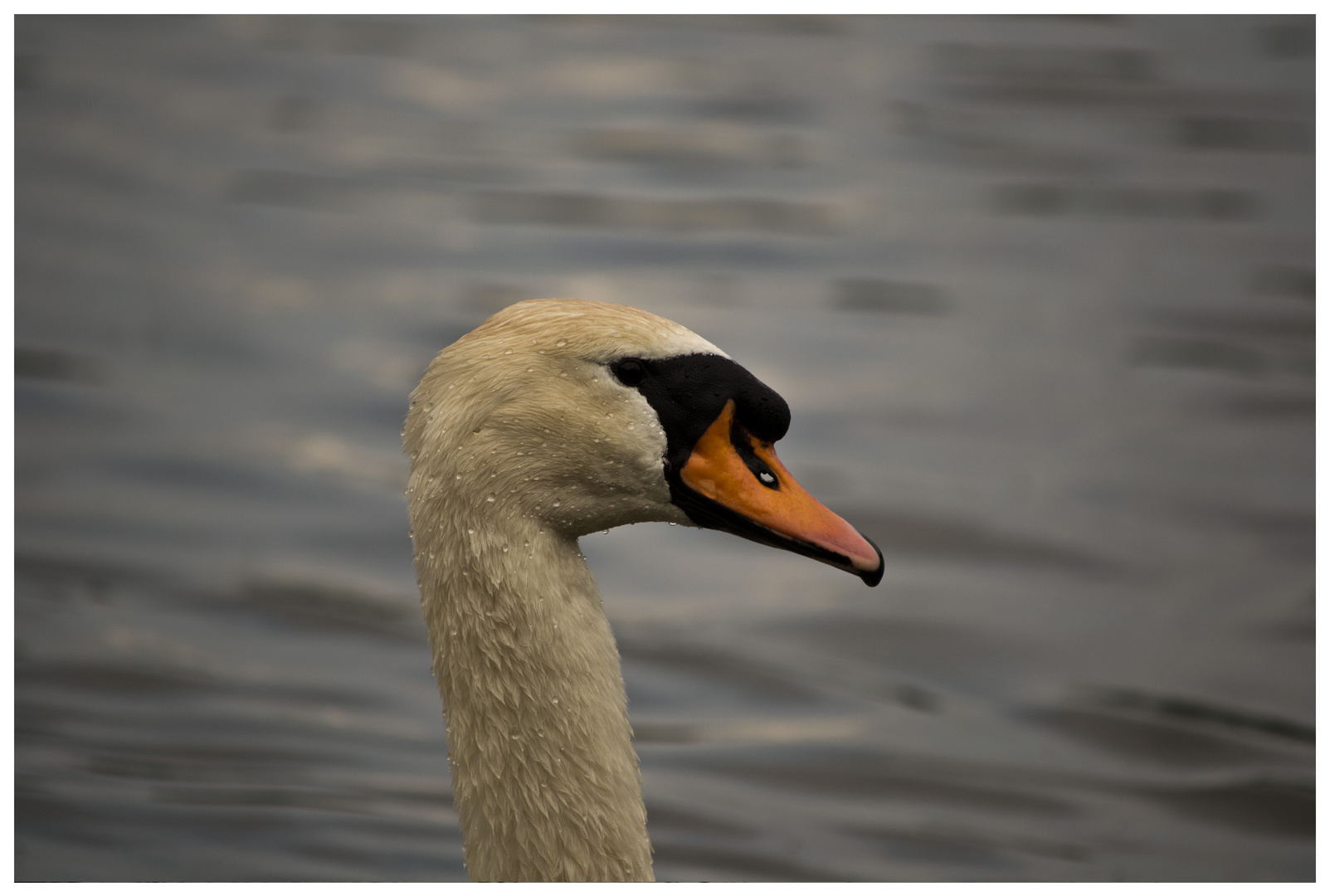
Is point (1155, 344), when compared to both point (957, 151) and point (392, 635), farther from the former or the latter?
point (392, 635)

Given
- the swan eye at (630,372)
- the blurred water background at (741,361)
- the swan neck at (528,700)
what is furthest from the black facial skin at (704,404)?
the blurred water background at (741,361)

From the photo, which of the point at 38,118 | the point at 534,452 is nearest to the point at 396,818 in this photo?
the point at 534,452

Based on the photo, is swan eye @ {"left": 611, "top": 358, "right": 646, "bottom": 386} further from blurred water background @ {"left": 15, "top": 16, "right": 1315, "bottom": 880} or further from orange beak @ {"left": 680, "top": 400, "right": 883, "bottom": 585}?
blurred water background @ {"left": 15, "top": 16, "right": 1315, "bottom": 880}

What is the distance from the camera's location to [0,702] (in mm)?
2807

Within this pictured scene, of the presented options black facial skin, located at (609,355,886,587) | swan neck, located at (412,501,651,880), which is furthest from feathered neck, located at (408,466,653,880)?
black facial skin, located at (609,355,886,587)

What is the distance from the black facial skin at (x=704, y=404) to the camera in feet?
7.18

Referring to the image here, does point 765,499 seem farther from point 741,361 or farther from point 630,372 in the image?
point 741,361

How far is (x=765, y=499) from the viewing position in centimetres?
222

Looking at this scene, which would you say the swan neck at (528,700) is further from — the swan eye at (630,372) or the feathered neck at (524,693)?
the swan eye at (630,372)

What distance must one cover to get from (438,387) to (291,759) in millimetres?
2460

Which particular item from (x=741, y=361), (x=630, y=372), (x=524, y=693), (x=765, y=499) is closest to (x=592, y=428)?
(x=630, y=372)

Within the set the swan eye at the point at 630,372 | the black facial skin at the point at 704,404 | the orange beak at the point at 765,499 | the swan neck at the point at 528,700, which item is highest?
the swan eye at the point at 630,372

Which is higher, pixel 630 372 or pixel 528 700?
pixel 630 372

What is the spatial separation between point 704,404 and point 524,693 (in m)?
0.53
